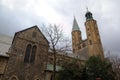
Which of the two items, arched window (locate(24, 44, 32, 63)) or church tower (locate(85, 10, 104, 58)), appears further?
church tower (locate(85, 10, 104, 58))

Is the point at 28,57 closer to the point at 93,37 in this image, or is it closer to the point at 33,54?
the point at 33,54

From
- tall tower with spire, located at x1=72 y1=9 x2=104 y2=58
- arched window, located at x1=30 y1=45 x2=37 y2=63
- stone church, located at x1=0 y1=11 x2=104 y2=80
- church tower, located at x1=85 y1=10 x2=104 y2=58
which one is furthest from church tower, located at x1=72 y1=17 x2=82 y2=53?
arched window, located at x1=30 y1=45 x2=37 y2=63

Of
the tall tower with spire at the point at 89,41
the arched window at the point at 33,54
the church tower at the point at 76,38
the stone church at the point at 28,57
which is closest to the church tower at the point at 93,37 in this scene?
the tall tower with spire at the point at 89,41

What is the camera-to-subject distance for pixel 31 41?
25.4m

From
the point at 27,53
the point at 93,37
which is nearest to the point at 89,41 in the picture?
the point at 93,37

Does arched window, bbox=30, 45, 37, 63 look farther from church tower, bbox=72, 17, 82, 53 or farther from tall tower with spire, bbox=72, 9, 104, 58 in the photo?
church tower, bbox=72, 17, 82, 53

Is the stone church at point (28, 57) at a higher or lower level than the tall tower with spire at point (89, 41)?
lower

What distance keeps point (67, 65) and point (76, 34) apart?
46772mm

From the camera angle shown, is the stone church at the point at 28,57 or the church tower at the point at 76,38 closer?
the stone church at the point at 28,57

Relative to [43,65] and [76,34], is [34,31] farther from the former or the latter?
[76,34]

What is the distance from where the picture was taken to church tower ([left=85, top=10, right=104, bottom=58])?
173 feet

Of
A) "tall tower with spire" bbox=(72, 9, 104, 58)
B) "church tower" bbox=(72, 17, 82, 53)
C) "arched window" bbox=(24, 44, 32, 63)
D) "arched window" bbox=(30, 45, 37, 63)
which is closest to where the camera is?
"arched window" bbox=(24, 44, 32, 63)

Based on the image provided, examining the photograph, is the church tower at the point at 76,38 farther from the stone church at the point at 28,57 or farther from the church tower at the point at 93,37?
the stone church at the point at 28,57

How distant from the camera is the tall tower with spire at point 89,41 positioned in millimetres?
53391
